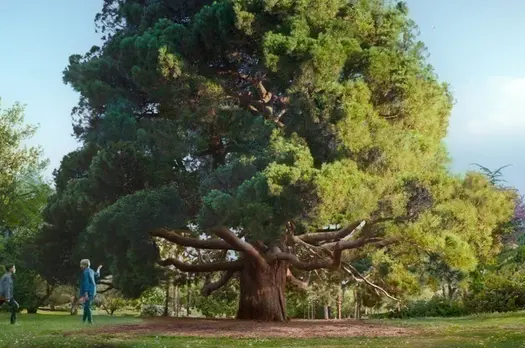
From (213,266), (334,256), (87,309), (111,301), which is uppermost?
(334,256)

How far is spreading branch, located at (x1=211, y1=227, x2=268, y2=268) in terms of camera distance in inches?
1021

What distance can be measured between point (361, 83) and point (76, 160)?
14.2 meters

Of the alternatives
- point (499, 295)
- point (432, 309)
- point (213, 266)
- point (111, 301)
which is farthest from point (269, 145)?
point (111, 301)

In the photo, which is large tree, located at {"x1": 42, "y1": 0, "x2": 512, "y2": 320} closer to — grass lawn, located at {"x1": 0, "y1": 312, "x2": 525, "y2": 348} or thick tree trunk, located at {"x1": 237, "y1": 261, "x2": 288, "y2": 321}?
thick tree trunk, located at {"x1": 237, "y1": 261, "x2": 288, "y2": 321}

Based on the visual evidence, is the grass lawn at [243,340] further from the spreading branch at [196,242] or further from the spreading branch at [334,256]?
the spreading branch at [196,242]

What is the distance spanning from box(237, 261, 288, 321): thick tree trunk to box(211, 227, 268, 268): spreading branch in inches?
26.0

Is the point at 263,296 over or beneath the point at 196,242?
beneath

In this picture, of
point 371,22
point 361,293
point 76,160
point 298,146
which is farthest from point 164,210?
point 361,293

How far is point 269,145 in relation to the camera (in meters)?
23.6

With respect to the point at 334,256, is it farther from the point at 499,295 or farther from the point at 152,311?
the point at 152,311

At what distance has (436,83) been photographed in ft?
91.8

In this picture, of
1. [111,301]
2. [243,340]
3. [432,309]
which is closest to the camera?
[243,340]

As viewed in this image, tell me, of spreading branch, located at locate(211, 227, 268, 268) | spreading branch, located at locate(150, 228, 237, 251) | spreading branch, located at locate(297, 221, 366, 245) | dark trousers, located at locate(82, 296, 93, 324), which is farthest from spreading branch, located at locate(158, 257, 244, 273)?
dark trousers, located at locate(82, 296, 93, 324)

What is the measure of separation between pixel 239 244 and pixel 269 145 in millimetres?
5462
